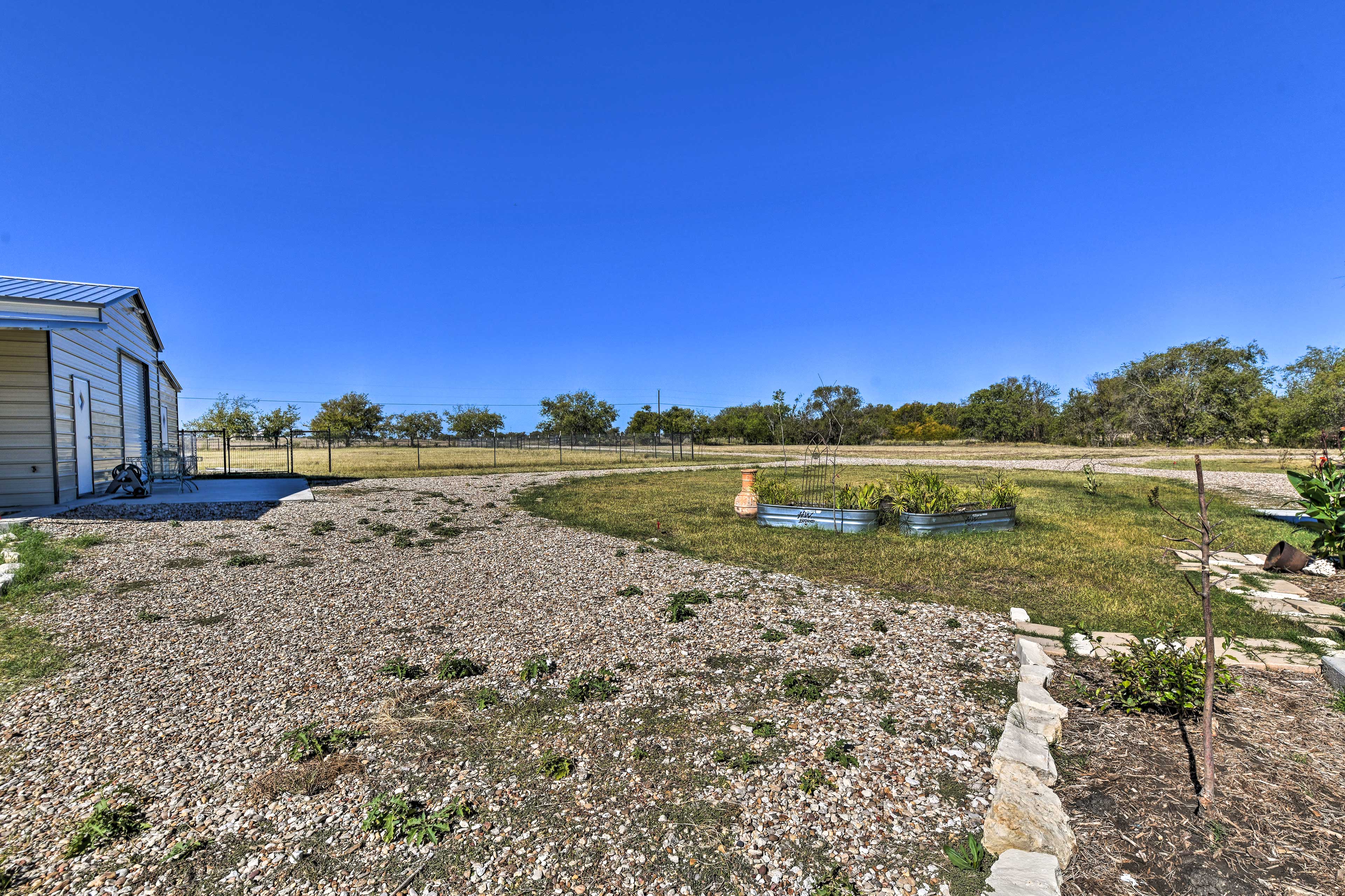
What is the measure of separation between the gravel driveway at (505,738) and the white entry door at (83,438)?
7.44 metres

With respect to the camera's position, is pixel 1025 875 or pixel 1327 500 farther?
pixel 1327 500

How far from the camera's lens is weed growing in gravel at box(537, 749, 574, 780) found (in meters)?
2.78

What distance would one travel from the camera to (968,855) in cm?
221

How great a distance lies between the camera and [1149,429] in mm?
48281

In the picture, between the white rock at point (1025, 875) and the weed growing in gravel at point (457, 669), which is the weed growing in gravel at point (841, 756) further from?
the weed growing in gravel at point (457, 669)

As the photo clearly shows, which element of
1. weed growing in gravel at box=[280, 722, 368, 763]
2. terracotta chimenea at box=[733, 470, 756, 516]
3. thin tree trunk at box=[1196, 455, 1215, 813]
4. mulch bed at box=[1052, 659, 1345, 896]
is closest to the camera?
mulch bed at box=[1052, 659, 1345, 896]

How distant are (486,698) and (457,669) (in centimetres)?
54

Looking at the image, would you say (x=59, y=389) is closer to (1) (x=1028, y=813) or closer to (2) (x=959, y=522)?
(1) (x=1028, y=813)

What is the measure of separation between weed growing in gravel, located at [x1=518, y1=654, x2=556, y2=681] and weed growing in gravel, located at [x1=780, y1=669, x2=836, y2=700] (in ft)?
5.28

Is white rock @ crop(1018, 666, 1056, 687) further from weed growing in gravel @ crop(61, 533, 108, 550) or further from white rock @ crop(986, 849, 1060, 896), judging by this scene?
weed growing in gravel @ crop(61, 533, 108, 550)

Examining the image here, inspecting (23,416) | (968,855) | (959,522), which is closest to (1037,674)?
(968,855)

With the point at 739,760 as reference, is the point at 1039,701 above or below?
above

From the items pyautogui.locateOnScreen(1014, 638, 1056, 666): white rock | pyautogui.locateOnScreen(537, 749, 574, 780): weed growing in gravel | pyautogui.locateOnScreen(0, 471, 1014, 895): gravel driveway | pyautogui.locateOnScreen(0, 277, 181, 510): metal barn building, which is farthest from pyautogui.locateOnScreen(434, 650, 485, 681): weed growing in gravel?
pyautogui.locateOnScreen(0, 277, 181, 510): metal barn building

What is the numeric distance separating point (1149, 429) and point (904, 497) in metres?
53.7
